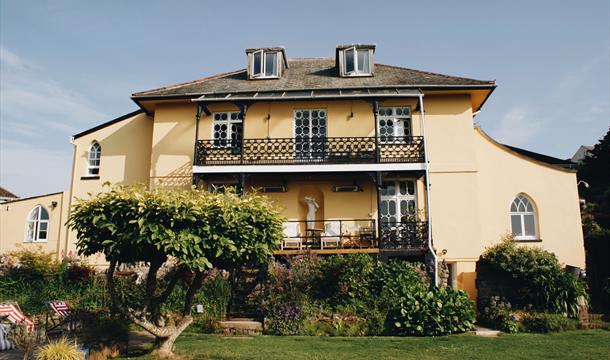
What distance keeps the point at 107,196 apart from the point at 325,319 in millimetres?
6918

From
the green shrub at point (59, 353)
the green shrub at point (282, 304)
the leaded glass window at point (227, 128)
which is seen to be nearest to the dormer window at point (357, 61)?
the leaded glass window at point (227, 128)

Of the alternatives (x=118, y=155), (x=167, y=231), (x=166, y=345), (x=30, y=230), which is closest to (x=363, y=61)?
(x=118, y=155)

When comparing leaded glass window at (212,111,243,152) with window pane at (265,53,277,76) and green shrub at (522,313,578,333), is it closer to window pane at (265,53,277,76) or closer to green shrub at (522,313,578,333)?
window pane at (265,53,277,76)

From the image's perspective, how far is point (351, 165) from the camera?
16.5m

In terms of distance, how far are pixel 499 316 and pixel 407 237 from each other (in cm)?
373

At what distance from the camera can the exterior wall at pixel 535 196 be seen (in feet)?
57.0

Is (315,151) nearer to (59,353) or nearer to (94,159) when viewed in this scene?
(94,159)

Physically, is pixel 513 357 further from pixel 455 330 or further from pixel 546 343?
pixel 455 330

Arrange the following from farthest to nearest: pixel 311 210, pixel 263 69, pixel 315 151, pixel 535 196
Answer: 1. pixel 263 69
2. pixel 535 196
3. pixel 311 210
4. pixel 315 151

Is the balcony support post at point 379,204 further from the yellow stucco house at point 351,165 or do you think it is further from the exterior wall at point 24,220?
the exterior wall at point 24,220

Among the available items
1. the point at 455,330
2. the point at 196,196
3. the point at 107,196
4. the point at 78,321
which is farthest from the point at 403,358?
the point at 78,321

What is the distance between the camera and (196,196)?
32.1ft

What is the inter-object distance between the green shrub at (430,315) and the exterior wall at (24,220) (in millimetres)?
13610

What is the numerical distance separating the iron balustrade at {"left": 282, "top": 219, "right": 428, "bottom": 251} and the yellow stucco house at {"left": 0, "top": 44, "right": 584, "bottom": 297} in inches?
1.8
